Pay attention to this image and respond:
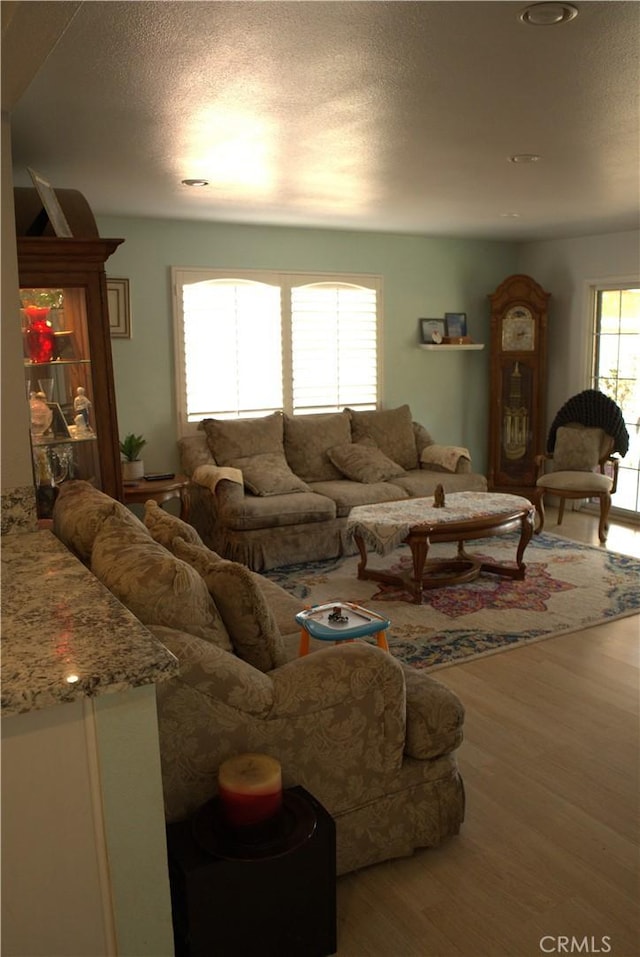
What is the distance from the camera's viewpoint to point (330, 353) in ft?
22.4

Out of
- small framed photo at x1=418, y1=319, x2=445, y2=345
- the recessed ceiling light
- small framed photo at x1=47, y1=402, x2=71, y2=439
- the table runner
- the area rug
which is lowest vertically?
the area rug

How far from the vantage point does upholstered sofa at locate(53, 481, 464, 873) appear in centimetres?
206

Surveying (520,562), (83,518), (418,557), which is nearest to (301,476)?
(418,557)

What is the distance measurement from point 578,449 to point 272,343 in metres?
2.70

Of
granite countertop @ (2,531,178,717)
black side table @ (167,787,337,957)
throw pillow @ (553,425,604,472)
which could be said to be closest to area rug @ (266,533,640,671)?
throw pillow @ (553,425,604,472)

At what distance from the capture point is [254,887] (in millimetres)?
1881

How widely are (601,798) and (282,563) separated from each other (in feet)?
10.3

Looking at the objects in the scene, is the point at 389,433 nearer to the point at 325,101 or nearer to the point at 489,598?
the point at 489,598

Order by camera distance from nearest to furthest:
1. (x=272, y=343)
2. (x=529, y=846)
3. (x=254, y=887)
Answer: (x=254, y=887)
(x=529, y=846)
(x=272, y=343)

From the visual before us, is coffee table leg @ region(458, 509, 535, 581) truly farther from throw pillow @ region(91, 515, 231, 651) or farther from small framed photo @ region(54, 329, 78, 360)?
throw pillow @ region(91, 515, 231, 651)

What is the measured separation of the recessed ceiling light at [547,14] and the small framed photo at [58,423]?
8.61 feet

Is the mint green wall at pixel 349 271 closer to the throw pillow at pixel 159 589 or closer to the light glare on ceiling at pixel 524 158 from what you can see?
the light glare on ceiling at pixel 524 158

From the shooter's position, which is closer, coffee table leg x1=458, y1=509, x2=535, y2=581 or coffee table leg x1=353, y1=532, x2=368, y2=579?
Answer: coffee table leg x1=458, y1=509, x2=535, y2=581

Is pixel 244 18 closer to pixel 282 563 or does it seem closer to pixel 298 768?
pixel 298 768
